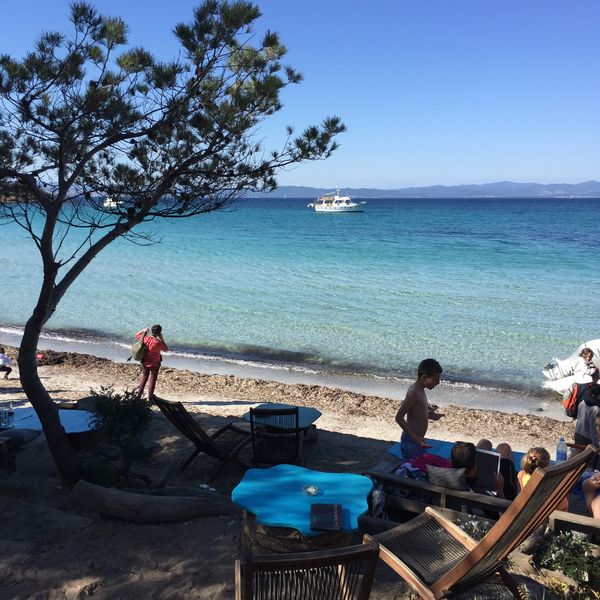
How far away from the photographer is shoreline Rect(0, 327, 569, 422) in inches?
408

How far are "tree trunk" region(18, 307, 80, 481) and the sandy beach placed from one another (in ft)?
0.56

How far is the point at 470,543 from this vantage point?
11.6 feet

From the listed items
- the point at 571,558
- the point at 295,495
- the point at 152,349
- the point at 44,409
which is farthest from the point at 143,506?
the point at 152,349

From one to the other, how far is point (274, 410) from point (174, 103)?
3.01m

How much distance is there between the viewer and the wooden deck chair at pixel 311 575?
2496 mm

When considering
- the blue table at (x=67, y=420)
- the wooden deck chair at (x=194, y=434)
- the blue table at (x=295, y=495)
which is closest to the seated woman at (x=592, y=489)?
the blue table at (x=295, y=495)

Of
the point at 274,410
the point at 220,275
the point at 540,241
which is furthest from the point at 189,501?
Answer: the point at 540,241

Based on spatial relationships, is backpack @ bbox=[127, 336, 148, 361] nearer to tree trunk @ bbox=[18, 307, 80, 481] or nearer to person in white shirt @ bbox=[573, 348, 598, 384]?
tree trunk @ bbox=[18, 307, 80, 481]

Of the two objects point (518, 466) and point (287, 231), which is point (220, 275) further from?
point (287, 231)

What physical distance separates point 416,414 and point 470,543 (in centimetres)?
165

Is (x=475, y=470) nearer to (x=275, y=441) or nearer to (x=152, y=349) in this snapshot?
(x=275, y=441)

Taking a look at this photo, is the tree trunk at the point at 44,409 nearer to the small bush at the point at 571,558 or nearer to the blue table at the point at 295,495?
the blue table at the point at 295,495

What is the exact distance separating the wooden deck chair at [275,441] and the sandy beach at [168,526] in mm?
355

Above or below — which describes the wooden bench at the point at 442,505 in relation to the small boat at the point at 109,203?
below
